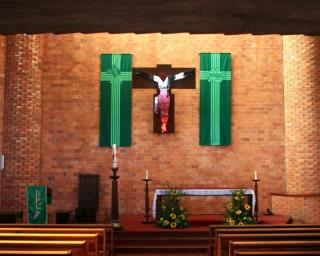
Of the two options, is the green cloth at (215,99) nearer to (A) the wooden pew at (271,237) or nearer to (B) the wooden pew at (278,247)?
(A) the wooden pew at (271,237)

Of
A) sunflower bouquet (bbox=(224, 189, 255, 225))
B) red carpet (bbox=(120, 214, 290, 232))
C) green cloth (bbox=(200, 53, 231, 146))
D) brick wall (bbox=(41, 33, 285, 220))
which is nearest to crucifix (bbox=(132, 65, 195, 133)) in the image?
brick wall (bbox=(41, 33, 285, 220))

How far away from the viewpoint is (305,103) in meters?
11.6

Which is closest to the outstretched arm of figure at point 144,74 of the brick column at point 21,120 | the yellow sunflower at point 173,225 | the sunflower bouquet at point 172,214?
the brick column at point 21,120

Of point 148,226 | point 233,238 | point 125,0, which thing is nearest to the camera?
point 125,0

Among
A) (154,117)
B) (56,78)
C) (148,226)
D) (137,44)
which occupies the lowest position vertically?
(148,226)

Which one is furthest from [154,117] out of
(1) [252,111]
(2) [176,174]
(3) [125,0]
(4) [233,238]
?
(3) [125,0]

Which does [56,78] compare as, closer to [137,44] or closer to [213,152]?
[137,44]

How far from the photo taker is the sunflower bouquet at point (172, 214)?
9.28m

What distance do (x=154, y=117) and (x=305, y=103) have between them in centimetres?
375

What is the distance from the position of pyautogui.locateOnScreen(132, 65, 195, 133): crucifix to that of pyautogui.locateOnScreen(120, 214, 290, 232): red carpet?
2283 mm

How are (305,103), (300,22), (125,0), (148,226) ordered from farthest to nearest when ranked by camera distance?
(305,103)
(148,226)
(300,22)
(125,0)

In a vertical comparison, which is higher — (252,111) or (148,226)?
(252,111)

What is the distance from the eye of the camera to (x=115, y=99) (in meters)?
12.0

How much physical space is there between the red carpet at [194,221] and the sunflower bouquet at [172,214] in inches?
6.2
